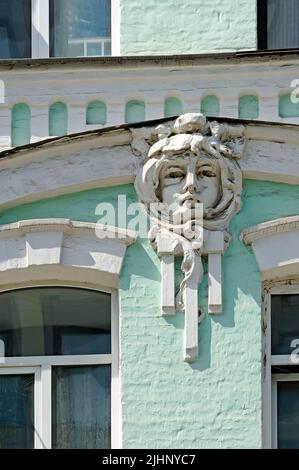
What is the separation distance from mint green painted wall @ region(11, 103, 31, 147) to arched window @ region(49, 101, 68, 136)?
0.47ft

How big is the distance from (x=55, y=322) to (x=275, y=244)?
58.9 inches

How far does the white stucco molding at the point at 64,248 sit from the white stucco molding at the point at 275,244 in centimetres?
77

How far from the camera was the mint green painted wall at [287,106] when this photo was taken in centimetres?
1298

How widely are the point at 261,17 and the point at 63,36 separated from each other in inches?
52.2

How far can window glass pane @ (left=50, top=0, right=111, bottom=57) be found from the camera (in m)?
13.6

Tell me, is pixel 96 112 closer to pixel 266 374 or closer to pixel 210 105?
pixel 210 105

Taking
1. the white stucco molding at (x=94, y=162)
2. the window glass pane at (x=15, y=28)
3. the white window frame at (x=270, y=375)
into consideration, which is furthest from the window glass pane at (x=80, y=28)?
the white window frame at (x=270, y=375)

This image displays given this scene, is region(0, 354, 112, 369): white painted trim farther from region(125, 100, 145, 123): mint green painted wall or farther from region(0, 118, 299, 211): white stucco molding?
region(125, 100, 145, 123): mint green painted wall

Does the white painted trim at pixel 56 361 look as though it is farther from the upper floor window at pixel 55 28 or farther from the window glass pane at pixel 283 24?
the window glass pane at pixel 283 24

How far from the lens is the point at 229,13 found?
1327cm

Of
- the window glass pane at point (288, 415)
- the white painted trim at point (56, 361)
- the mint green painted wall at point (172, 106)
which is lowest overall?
the window glass pane at point (288, 415)

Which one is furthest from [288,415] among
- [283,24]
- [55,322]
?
[283,24]

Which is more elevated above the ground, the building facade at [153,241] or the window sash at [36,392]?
the building facade at [153,241]

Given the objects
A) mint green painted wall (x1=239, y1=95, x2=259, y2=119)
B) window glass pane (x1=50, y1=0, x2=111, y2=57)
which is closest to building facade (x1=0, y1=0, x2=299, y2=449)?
mint green painted wall (x1=239, y1=95, x2=259, y2=119)
